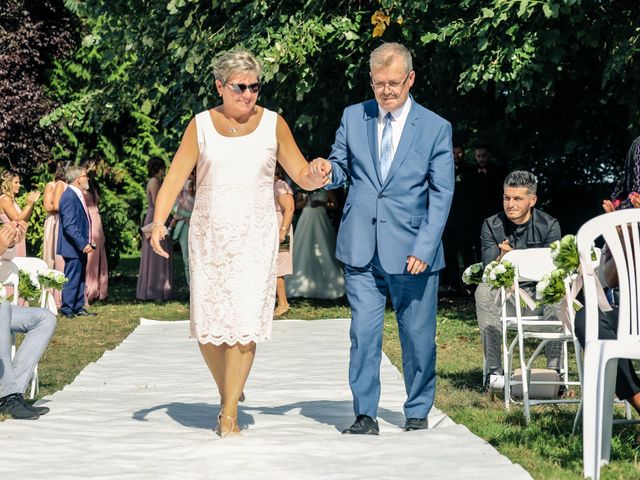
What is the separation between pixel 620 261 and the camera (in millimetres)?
5840

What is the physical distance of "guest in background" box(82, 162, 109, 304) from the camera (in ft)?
56.5

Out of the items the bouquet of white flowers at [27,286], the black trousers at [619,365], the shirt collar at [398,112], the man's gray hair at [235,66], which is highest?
the man's gray hair at [235,66]

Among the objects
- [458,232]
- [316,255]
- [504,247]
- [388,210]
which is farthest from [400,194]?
[316,255]

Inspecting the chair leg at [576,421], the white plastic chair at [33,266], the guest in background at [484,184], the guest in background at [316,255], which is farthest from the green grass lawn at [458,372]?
the guest in background at [484,184]

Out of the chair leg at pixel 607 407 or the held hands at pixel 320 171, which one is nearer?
the chair leg at pixel 607 407

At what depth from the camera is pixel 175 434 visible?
693 centimetres

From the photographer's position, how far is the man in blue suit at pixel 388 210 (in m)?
6.72

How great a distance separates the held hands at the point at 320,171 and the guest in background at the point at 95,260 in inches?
421

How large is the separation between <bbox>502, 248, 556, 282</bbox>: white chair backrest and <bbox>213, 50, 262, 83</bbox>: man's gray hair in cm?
232

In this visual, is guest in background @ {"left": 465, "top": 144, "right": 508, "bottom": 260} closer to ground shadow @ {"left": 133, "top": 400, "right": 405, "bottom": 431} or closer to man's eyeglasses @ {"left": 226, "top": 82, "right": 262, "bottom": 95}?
ground shadow @ {"left": 133, "top": 400, "right": 405, "bottom": 431}

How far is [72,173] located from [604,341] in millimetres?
10702

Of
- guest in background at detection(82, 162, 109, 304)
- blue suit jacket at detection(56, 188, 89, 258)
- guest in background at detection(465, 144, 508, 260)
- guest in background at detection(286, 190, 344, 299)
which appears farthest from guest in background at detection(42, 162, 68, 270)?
guest in background at detection(465, 144, 508, 260)

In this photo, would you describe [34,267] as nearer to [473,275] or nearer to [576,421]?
[473,275]

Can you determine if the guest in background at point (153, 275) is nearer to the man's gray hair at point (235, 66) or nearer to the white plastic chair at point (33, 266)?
the white plastic chair at point (33, 266)
